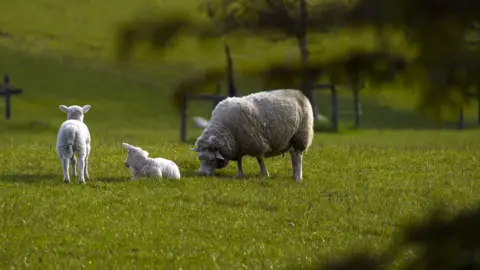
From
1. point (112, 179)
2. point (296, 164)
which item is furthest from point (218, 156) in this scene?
point (112, 179)

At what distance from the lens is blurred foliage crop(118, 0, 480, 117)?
6.41ft

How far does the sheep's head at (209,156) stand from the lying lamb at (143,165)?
82 centimetres

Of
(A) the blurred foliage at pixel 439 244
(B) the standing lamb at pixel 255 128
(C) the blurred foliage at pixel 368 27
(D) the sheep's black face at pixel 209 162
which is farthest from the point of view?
(D) the sheep's black face at pixel 209 162

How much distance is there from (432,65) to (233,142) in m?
15.8

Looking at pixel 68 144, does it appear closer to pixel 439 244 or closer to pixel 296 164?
pixel 296 164

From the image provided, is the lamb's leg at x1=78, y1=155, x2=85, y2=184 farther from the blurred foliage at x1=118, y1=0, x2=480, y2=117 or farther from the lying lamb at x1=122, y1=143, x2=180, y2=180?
the blurred foliage at x1=118, y1=0, x2=480, y2=117

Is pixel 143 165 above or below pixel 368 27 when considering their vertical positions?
below

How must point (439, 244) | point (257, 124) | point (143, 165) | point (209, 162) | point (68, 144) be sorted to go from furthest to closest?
point (209, 162)
point (257, 124)
point (143, 165)
point (68, 144)
point (439, 244)

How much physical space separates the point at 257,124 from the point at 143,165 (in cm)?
237

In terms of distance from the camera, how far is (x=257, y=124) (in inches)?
691

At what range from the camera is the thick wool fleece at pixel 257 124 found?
57.6 ft

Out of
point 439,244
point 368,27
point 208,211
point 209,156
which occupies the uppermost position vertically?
point 368,27

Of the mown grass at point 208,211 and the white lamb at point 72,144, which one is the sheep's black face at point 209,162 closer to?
the mown grass at point 208,211

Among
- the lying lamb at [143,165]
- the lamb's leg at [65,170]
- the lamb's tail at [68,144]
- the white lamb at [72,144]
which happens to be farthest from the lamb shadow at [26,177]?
the lying lamb at [143,165]
